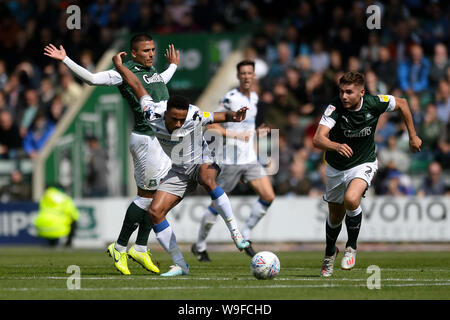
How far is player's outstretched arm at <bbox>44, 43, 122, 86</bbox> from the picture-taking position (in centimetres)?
1072

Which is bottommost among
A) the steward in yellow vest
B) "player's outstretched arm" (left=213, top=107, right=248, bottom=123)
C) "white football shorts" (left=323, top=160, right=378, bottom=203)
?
the steward in yellow vest

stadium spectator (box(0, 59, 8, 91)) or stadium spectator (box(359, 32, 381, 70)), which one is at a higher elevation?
stadium spectator (box(359, 32, 381, 70))

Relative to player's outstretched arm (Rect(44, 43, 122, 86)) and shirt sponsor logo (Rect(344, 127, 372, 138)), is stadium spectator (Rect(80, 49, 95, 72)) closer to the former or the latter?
player's outstretched arm (Rect(44, 43, 122, 86))

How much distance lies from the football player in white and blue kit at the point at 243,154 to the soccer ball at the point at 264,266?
4173mm

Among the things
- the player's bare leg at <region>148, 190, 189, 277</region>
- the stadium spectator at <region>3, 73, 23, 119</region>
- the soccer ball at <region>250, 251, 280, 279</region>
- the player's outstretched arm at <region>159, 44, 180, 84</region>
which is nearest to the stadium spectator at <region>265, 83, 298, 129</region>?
the stadium spectator at <region>3, 73, 23, 119</region>

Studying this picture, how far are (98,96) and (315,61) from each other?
480 centimetres

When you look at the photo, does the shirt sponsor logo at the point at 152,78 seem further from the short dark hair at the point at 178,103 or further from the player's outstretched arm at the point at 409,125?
the player's outstretched arm at the point at 409,125

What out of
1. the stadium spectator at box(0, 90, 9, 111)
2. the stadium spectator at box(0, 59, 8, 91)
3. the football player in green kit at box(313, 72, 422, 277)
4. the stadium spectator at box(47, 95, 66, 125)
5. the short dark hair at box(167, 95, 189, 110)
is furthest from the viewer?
the stadium spectator at box(0, 59, 8, 91)

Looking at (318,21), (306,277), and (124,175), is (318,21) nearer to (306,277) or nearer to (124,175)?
(124,175)

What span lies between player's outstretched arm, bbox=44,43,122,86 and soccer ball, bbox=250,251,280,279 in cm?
279

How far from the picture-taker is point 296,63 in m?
21.2

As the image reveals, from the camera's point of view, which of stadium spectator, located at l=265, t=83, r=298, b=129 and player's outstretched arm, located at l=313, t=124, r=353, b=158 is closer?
player's outstretched arm, located at l=313, t=124, r=353, b=158

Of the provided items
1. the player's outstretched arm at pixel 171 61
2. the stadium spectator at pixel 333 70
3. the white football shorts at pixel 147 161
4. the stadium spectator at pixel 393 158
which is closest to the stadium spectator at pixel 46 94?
the stadium spectator at pixel 333 70
